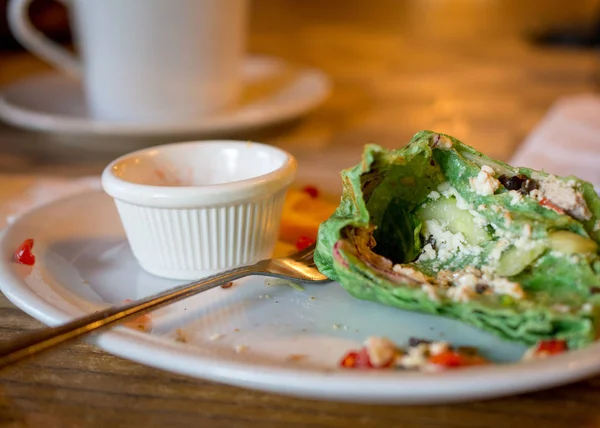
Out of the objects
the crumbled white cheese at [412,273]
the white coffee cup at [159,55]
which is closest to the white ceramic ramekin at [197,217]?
the crumbled white cheese at [412,273]

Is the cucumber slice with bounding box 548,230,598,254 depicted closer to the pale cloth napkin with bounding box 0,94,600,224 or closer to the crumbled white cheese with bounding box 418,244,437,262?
the crumbled white cheese with bounding box 418,244,437,262

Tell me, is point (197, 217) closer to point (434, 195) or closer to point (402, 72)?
point (434, 195)

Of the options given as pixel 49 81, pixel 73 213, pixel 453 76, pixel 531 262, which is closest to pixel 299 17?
pixel 453 76

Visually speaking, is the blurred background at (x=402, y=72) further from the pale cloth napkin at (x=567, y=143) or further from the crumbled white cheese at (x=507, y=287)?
the crumbled white cheese at (x=507, y=287)

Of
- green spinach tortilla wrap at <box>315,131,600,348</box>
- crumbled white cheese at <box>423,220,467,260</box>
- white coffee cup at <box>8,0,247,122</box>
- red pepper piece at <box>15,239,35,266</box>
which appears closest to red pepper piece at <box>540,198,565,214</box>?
green spinach tortilla wrap at <box>315,131,600,348</box>

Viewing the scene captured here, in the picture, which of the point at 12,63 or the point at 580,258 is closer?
the point at 580,258

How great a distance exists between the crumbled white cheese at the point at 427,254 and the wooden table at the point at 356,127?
0.80 feet

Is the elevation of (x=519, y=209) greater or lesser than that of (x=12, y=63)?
greater

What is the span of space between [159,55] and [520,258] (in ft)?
3.93

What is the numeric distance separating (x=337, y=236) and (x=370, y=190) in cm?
10

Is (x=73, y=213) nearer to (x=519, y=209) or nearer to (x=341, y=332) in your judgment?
(x=341, y=332)

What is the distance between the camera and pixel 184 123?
1680mm

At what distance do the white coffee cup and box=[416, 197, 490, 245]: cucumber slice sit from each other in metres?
1.01

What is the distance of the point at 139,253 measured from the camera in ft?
3.39
